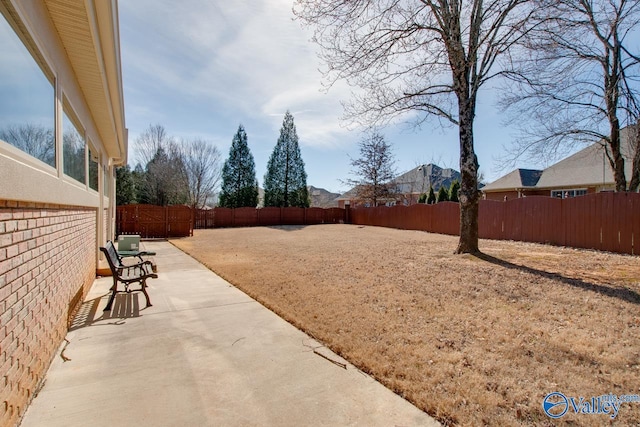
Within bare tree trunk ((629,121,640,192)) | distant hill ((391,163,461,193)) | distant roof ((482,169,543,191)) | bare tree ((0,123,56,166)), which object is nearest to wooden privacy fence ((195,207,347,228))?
distant hill ((391,163,461,193))

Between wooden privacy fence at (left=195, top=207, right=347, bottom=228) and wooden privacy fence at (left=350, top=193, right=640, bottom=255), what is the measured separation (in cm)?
1534

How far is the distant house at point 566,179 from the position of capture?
2103cm

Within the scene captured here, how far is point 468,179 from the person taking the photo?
8914 millimetres

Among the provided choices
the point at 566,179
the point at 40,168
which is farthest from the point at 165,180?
the point at 566,179

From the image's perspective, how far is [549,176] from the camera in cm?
2494

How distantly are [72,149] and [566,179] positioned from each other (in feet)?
92.1

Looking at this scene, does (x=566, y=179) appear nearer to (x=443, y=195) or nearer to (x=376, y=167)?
(x=443, y=195)

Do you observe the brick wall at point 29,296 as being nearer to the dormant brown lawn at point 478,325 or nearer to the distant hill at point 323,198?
the dormant brown lawn at point 478,325

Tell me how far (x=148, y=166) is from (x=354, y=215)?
19620mm

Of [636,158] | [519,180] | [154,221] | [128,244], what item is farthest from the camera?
[519,180]

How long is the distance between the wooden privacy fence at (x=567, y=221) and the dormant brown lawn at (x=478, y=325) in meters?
1.79

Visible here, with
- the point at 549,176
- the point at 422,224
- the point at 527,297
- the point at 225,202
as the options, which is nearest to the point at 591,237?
the point at 527,297

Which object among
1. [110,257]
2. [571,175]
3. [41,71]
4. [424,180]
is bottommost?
[110,257]

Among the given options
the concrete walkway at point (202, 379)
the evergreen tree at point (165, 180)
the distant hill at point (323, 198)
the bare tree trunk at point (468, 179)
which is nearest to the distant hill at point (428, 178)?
the distant hill at point (323, 198)
